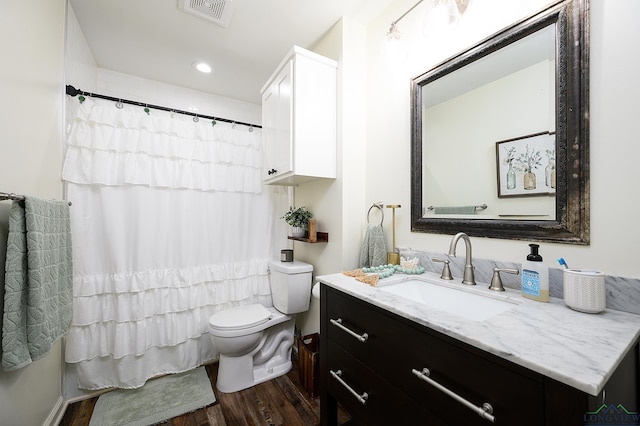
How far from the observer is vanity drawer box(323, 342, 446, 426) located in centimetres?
78

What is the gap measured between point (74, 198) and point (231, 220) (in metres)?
1.01

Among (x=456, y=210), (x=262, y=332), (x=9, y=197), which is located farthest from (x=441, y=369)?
(x=9, y=197)

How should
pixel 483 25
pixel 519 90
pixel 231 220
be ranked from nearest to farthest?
pixel 519 90
pixel 483 25
pixel 231 220

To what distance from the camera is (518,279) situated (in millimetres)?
998

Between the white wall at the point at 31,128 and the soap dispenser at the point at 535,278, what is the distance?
2036 mm

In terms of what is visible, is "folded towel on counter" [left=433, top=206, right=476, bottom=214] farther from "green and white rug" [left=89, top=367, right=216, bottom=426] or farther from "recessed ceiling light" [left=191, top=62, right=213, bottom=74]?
"recessed ceiling light" [left=191, top=62, right=213, bottom=74]

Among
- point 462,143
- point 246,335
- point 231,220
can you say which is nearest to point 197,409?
point 246,335

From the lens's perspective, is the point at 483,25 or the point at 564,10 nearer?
the point at 564,10

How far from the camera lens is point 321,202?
1926 mm

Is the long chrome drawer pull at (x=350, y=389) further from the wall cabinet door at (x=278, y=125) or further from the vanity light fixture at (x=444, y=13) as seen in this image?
the vanity light fixture at (x=444, y=13)

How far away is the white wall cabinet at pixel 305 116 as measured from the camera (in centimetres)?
163

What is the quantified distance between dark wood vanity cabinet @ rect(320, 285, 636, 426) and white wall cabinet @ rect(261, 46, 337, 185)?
0.89m

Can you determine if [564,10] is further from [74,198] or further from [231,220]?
[74,198]
